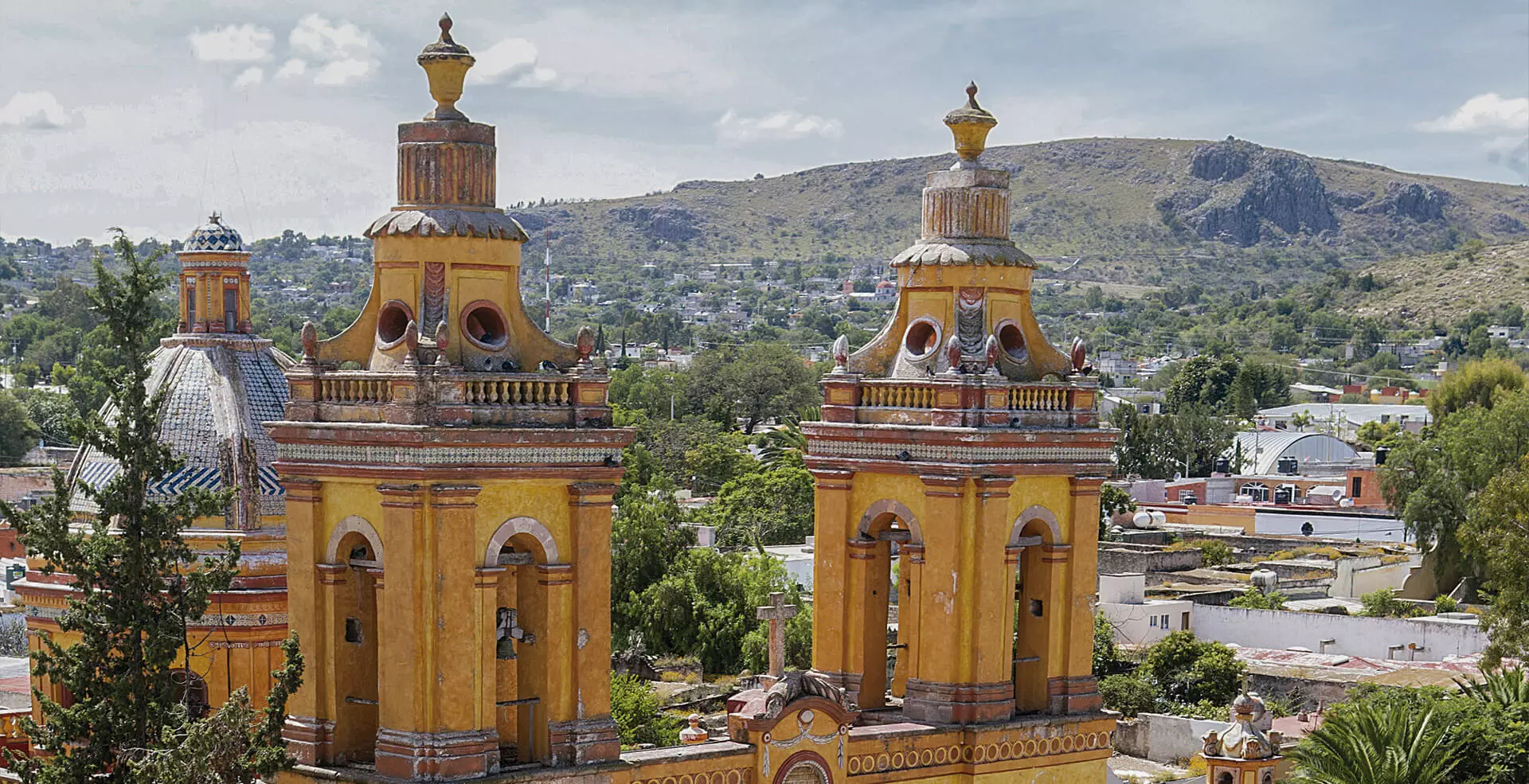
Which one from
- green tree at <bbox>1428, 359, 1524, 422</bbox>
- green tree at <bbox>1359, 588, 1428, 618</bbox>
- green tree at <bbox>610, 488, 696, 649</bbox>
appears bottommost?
green tree at <bbox>1359, 588, 1428, 618</bbox>

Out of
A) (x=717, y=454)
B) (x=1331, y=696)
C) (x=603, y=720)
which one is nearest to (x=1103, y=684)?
(x=1331, y=696)

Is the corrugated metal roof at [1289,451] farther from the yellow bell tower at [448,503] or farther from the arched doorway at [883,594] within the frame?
the yellow bell tower at [448,503]

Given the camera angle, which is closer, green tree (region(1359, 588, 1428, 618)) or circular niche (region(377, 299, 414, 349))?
circular niche (region(377, 299, 414, 349))

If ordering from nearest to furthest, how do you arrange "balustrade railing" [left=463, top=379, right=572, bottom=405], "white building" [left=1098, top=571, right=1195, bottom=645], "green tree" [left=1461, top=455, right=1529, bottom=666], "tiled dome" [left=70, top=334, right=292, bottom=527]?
"balustrade railing" [left=463, top=379, right=572, bottom=405], "tiled dome" [left=70, top=334, right=292, bottom=527], "green tree" [left=1461, top=455, right=1529, bottom=666], "white building" [left=1098, top=571, right=1195, bottom=645]

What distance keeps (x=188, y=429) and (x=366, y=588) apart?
22.3 ft

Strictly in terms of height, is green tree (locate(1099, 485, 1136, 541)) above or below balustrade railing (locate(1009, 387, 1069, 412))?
below

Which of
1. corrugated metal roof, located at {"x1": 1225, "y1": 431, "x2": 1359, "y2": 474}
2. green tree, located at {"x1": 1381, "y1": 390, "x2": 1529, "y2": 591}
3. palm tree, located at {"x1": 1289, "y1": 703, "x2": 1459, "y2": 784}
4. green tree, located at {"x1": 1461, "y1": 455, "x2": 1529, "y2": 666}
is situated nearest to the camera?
palm tree, located at {"x1": 1289, "y1": 703, "x2": 1459, "y2": 784}

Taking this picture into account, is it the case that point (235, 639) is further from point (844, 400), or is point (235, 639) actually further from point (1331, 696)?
point (1331, 696)

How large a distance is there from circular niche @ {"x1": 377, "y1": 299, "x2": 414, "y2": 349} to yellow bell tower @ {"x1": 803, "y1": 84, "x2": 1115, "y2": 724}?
4.58m

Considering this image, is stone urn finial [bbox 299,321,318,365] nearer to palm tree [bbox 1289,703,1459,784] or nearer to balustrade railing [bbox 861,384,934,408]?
balustrade railing [bbox 861,384,934,408]

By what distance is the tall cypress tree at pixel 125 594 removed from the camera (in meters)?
14.8

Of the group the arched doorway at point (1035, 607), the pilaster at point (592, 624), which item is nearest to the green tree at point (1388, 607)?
the arched doorway at point (1035, 607)

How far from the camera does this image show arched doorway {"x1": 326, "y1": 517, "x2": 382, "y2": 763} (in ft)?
50.1

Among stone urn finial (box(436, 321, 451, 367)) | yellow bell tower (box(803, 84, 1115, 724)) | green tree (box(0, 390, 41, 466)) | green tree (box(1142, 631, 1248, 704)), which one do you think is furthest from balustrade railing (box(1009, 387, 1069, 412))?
green tree (box(0, 390, 41, 466))
